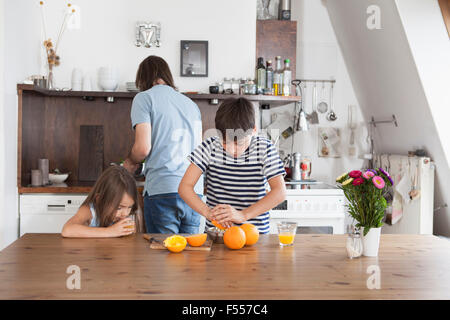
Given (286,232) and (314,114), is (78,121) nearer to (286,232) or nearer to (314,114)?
(314,114)

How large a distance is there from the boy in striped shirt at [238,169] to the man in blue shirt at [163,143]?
312mm

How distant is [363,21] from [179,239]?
9.29 ft

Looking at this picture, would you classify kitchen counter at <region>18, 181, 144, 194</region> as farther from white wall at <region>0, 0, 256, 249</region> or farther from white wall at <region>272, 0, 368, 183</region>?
white wall at <region>272, 0, 368, 183</region>

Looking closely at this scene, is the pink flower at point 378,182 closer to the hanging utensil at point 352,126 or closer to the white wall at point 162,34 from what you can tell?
the white wall at point 162,34

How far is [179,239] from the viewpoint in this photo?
1479mm

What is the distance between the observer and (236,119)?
166 centimetres

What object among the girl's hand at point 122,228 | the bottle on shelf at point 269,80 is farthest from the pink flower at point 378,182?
the bottle on shelf at point 269,80

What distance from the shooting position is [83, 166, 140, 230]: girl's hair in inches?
72.0

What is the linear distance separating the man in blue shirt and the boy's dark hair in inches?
21.0

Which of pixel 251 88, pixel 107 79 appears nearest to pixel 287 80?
pixel 251 88

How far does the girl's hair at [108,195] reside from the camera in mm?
1829

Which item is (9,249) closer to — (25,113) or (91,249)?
(91,249)

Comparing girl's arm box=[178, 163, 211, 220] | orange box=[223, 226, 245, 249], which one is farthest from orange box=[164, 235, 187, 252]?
girl's arm box=[178, 163, 211, 220]
